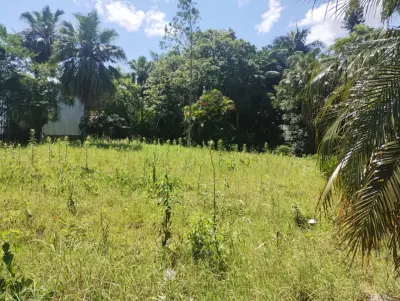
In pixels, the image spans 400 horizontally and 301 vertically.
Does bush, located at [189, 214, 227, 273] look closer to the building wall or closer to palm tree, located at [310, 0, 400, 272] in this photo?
palm tree, located at [310, 0, 400, 272]

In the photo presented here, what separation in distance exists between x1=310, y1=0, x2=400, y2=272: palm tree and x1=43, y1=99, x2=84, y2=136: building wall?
18377mm

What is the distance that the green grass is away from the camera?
2336 mm

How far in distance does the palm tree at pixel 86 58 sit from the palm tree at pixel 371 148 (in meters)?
14.3

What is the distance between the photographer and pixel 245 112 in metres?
23.2

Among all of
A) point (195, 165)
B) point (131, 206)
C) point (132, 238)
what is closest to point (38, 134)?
point (195, 165)

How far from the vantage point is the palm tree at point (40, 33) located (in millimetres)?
22375

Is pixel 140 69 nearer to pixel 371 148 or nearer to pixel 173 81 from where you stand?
pixel 173 81

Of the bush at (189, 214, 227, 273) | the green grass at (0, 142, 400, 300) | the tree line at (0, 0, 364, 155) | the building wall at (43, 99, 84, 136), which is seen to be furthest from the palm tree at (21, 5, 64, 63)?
the bush at (189, 214, 227, 273)

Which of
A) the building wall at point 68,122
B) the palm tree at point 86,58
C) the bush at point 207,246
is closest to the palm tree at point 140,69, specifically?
the building wall at point 68,122

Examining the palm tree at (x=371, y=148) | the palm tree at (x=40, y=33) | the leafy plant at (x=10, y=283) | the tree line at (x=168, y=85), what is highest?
the palm tree at (x=40, y=33)

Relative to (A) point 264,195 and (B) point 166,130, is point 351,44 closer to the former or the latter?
(A) point 264,195

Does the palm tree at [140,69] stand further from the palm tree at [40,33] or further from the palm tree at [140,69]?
the palm tree at [40,33]

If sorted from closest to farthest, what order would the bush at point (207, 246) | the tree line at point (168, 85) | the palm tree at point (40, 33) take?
the bush at point (207, 246)
the tree line at point (168, 85)
the palm tree at point (40, 33)

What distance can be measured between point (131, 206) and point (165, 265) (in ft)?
5.83
